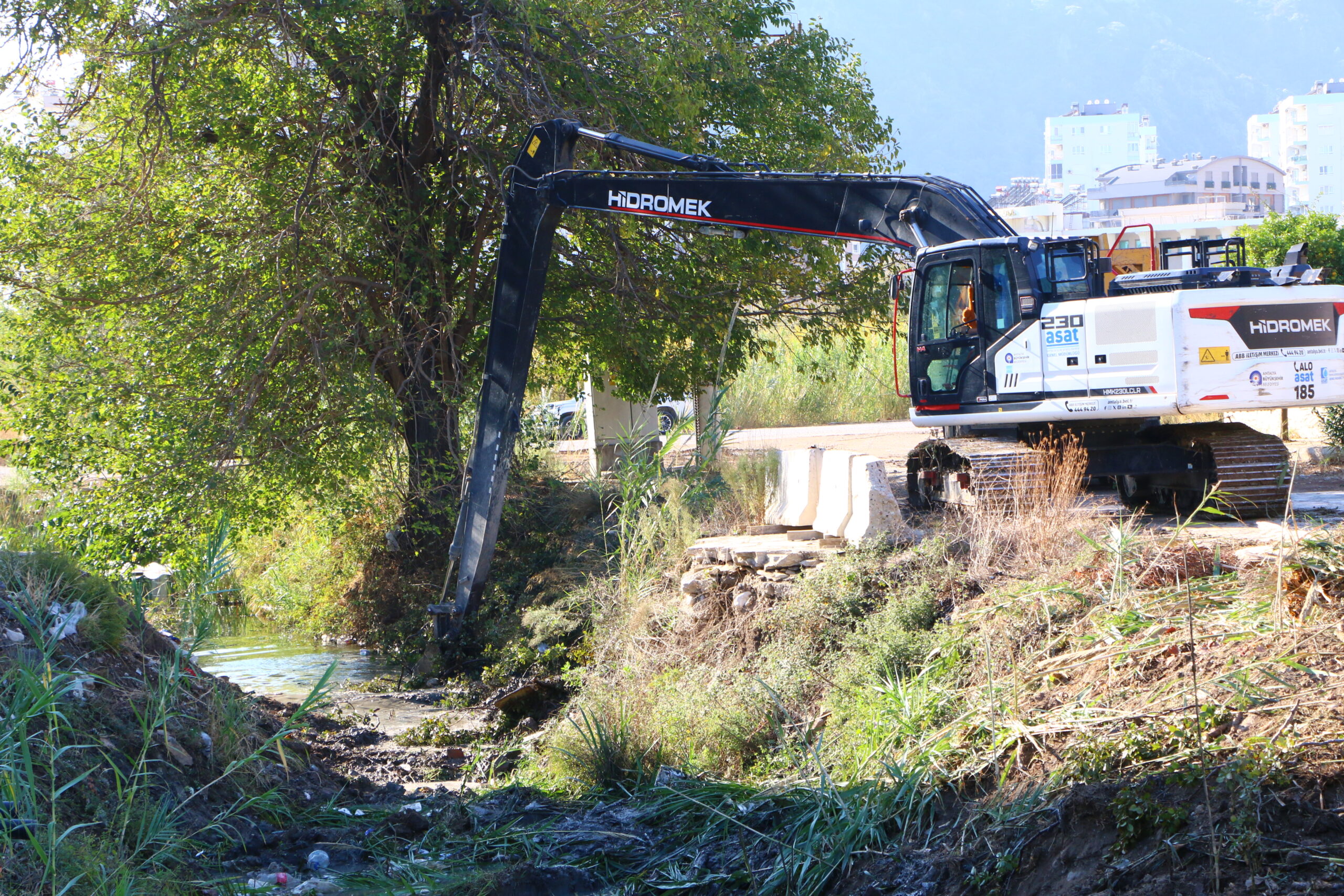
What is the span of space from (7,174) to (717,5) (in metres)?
7.52

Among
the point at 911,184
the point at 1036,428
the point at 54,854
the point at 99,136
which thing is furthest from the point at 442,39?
the point at 54,854

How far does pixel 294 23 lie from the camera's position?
11438 mm

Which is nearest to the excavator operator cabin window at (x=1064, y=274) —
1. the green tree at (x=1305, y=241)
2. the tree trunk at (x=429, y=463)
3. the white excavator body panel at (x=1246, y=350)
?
the white excavator body panel at (x=1246, y=350)

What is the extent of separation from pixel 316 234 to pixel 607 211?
11.9 ft

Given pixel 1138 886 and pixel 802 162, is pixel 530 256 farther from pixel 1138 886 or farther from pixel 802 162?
pixel 1138 886

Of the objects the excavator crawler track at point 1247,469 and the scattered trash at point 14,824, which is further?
the excavator crawler track at point 1247,469

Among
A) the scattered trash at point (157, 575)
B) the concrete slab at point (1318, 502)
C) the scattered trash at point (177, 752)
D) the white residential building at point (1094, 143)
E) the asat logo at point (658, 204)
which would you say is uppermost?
the white residential building at point (1094, 143)

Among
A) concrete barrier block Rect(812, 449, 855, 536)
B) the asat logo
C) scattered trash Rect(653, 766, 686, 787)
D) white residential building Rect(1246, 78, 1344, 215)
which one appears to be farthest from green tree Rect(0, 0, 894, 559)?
white residential building Rect(1246, 78, 1344, 215)

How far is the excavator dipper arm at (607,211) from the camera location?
1017cm

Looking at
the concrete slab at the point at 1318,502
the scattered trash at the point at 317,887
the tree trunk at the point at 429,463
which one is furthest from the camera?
the tree trunk at the point at 429,463

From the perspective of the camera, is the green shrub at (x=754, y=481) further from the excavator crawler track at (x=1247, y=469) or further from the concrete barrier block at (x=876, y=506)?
the excavator crawler track at (x=1247, y=469)

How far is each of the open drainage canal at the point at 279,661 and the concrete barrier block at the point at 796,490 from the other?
4.56 m

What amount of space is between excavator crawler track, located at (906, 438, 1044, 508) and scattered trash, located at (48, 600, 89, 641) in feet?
22.1

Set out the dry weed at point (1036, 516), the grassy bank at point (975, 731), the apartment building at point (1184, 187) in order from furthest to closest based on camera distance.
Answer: the apartment building at point (1184, 187), the dry weed at point (1036, 516), the grassy bank at point (975, 731)
